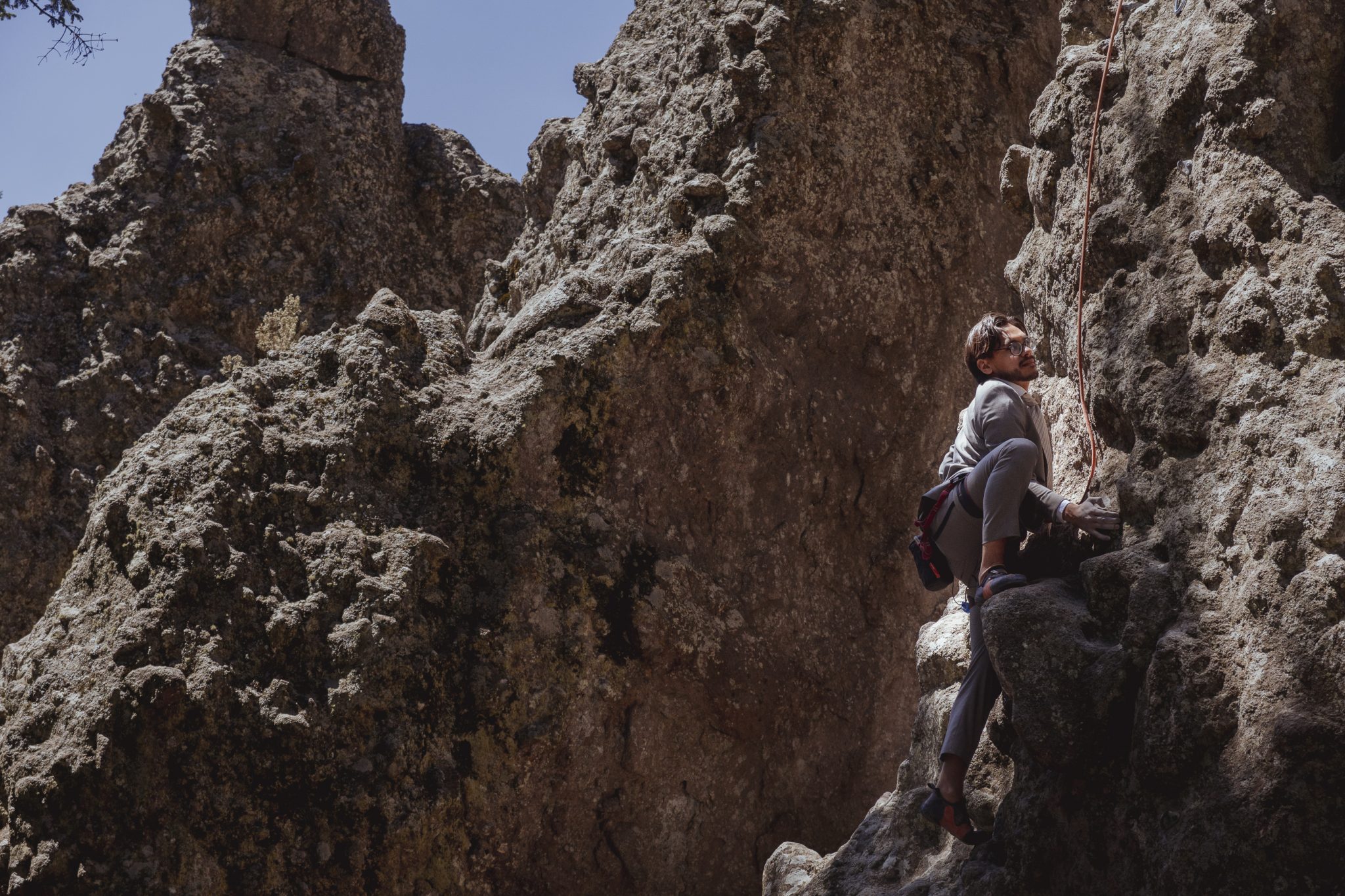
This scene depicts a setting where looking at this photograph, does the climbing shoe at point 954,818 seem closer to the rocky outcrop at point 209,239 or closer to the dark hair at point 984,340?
the dark hair at point 984,340

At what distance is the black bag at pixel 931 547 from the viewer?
313 cm

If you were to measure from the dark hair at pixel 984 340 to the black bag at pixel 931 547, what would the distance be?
36 cm

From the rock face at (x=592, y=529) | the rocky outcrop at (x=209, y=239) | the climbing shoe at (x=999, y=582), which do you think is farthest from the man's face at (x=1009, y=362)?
the rocky outcrop at (x=209, y=239)

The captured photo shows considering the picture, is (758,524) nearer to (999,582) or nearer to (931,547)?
(931,547)

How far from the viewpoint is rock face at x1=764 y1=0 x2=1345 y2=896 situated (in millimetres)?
2203

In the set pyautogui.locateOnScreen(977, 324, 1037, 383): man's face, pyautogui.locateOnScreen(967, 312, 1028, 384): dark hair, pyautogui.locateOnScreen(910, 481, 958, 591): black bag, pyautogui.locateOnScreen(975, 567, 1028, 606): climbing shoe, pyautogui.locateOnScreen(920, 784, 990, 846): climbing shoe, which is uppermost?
pyautogui.locateOnScreen(967, 312, 1028, 384): dark hair

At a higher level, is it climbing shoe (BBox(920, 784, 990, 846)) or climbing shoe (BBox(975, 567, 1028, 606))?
climbing shoe (BBox(975, 567, 1028, 606))

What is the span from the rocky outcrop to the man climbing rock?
16.0ft

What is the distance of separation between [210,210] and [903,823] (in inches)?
244

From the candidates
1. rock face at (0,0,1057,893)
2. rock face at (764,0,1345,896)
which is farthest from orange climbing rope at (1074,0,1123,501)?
rock face at (0,0,1057,893)

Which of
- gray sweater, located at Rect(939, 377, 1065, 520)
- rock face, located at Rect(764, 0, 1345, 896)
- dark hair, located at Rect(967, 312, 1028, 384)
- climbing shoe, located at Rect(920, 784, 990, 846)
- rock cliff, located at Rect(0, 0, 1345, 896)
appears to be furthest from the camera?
dark hair, located at Rect(967, 312, 1028, 384)

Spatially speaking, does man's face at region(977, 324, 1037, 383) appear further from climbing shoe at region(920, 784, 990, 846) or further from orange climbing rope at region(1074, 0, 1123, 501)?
climbing shoe at region(920, 784, 990, 846)

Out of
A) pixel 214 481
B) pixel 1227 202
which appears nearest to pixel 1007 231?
pixel 1227 202

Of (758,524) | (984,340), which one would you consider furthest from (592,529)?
(984,340)
